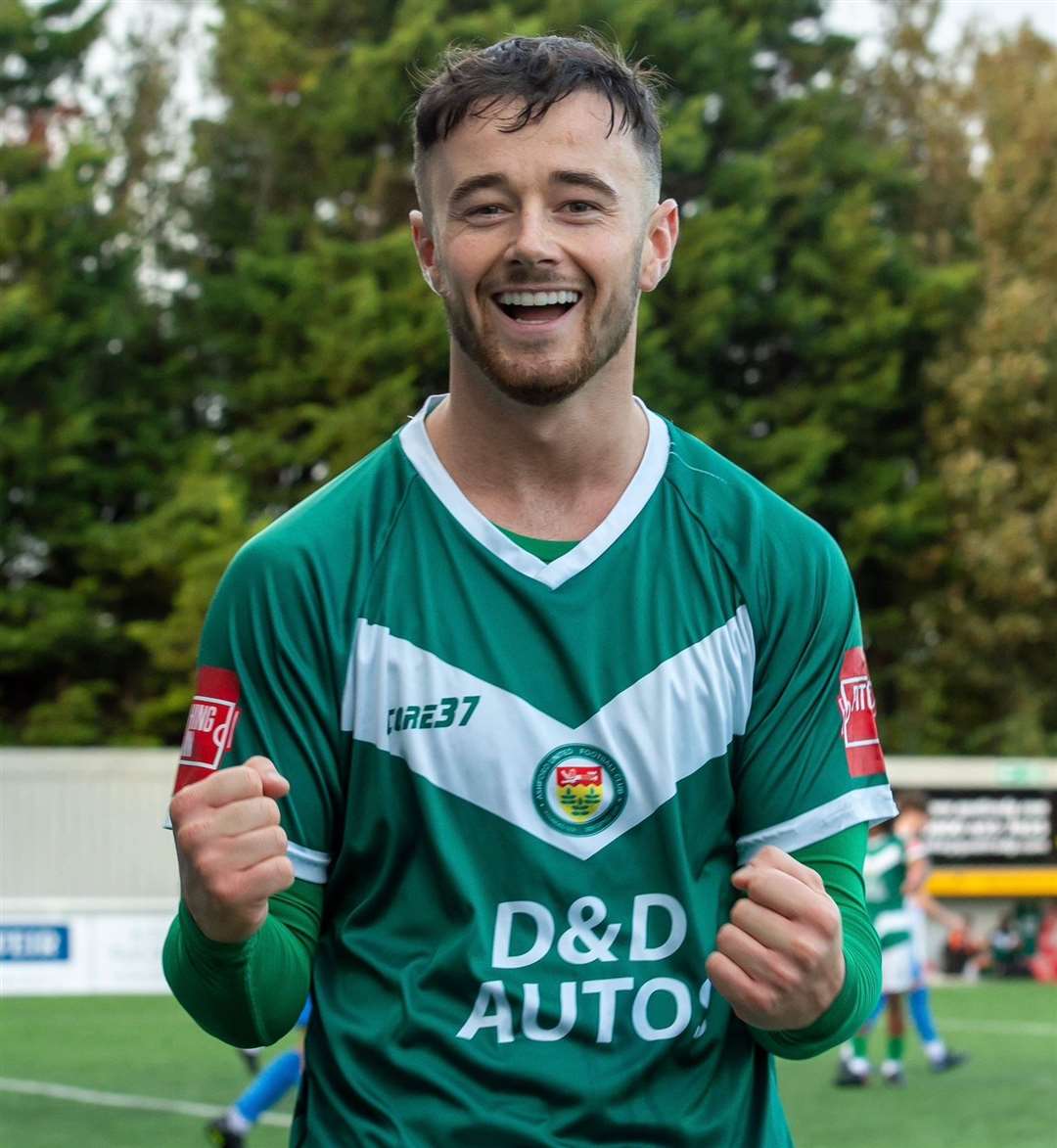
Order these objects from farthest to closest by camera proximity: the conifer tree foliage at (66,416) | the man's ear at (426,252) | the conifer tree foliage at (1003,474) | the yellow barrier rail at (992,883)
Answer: the conifer tree foliage at (1003,474) → the conifer tree foliage at (66,416) → the yellow barrier rail at (992,883) → the man's ear at (426,252)

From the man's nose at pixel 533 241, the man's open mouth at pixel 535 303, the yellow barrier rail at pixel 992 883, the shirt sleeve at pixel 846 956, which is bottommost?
the yellow barrier rail at pixel 992 883

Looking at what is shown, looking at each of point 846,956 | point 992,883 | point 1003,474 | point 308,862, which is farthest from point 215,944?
point 1003,474

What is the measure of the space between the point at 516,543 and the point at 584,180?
51 centimetres

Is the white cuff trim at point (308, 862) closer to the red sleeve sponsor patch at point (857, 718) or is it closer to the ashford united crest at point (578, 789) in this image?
the ashford united crest at point (578, 789)

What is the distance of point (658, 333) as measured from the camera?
31562 millimetres

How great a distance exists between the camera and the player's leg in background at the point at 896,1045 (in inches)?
567

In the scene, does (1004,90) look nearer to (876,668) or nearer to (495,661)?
(876,668)

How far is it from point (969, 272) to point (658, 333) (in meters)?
6.15

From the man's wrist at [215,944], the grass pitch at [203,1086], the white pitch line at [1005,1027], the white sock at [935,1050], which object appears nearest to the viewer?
the man's wrist at [215,944]

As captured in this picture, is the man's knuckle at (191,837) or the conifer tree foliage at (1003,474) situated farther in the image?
the conifer tree foliage at (1003,474)

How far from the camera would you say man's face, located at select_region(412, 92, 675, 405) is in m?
2.78

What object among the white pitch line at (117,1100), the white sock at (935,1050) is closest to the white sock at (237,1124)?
the white pitch line at (117,1100)

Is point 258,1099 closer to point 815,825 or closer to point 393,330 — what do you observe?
point 815,825

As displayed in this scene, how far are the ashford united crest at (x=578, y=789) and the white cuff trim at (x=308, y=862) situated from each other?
0.31m
